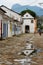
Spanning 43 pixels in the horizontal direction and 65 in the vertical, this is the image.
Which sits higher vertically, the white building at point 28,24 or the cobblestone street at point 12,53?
the white building at point 28,24

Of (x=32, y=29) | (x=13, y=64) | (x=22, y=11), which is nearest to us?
(x=13, y=64)

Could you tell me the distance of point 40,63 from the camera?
413 inches

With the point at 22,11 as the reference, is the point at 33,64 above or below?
below

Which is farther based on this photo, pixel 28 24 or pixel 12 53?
pixel 28 24

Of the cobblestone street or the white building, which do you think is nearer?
the cobblestone street

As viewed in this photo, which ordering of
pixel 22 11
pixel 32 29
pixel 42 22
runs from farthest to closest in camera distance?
pixel 42 22 → pixel 22 11 → pixel 32 29

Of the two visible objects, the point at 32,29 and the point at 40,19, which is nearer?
the point at 32,29

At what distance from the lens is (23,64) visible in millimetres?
10180

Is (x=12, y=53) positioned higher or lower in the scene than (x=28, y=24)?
lower

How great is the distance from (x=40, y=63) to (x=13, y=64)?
123cm

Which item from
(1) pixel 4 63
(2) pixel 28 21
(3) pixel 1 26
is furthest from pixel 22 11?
(1) pixel 4 63

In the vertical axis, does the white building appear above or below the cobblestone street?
above

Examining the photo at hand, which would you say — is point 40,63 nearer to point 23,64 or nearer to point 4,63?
point 23,64

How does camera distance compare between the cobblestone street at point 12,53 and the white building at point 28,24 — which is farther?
the white building at point 28,24
